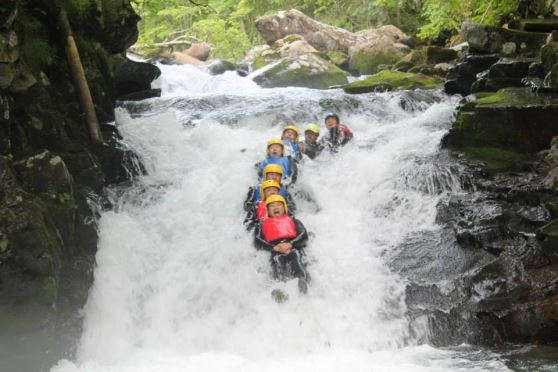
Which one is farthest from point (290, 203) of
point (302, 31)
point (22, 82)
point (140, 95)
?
point (302, 31)

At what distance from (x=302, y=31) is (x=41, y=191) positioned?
A: 66.2ft

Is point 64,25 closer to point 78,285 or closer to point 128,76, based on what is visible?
point 78,285

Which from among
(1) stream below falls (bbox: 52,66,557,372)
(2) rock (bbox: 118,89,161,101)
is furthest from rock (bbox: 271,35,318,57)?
(1) stream below falls (bbox: 52,66,557,372)

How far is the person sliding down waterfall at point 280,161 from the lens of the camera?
8078 mm

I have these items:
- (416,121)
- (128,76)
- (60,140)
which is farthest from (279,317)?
(128,76)

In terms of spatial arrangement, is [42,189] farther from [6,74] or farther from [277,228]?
[277,228]

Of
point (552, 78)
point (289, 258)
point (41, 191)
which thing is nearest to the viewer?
point (41, 191)

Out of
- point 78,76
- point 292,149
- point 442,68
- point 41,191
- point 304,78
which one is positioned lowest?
point 41,191

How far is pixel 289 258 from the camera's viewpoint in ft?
19.4

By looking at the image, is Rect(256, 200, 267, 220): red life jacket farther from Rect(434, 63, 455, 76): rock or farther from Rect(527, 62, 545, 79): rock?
Rect(434, 63, 455, 76): rock

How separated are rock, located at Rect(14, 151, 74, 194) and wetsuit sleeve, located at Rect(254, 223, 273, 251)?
2296 mm

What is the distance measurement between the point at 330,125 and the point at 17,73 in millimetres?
6008

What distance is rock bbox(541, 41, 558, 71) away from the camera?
8.82m

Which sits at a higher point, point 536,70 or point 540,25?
point 540,25
